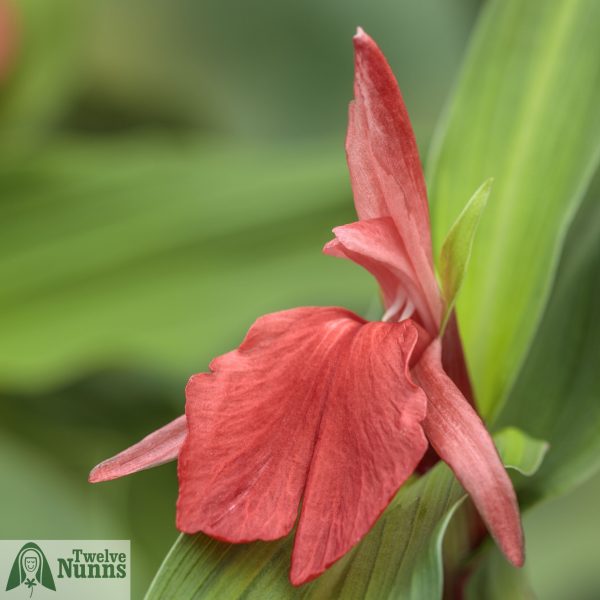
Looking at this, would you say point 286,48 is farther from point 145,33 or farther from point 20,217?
point 20,217

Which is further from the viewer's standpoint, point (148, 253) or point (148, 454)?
point (148, 253)

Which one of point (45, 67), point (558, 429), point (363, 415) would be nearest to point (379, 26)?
point (45, 67)

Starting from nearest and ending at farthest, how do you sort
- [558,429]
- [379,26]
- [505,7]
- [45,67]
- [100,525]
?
[558,429]
[505,7]
[100,525]
[45,67]
[379,26]

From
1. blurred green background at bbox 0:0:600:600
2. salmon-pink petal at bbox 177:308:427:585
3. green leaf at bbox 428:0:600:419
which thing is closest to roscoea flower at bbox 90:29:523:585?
salmon-pink petal at bbox 177:308:427:585

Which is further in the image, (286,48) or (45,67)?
(286,48)

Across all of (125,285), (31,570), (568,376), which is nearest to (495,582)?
(568,376)

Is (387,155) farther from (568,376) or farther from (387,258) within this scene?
(568,376)

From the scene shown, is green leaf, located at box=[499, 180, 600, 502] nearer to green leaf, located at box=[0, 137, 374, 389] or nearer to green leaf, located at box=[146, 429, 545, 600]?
green leaf, located at box=[146, 429, 545, 600]
